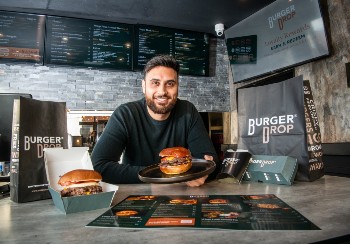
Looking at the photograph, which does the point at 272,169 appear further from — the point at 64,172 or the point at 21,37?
the point at 21,37

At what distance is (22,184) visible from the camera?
1.03 m

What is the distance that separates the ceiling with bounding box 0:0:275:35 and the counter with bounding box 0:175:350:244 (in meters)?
2.87

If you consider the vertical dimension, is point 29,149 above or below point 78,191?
above

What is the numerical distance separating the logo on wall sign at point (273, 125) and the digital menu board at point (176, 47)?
2.71 meters

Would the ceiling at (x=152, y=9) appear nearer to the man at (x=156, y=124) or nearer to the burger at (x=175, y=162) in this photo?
the man at (x=156, y=124)

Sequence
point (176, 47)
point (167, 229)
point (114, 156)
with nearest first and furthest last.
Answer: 1. point (167, 229)
2. point (114, 156)
3. point (176, 47)

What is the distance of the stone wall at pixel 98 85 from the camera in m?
3.56

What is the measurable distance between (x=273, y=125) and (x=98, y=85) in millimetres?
2954

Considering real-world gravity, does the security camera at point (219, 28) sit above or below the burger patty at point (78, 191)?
above

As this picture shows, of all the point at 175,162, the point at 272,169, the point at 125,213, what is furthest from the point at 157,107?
the point at 125,213

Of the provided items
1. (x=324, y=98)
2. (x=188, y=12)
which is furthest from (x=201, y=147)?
(x=188, y=12)

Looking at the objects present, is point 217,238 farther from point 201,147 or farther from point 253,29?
point 253,29

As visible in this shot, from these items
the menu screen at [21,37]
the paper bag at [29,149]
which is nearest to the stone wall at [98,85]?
the menu screen at [21,37]

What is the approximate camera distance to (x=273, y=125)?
1454 millimetres
